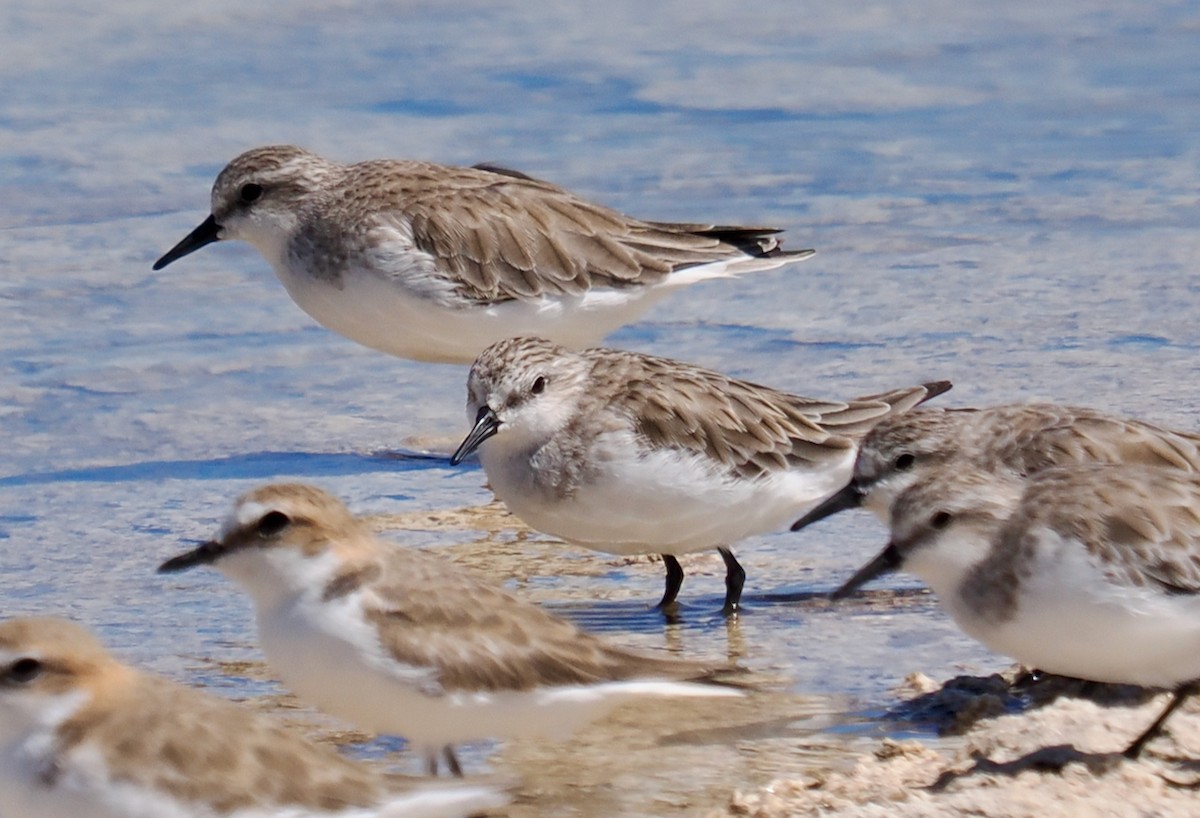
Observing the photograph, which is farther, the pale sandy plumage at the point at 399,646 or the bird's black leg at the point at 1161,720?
the bird's black leg at the point at 1161,720

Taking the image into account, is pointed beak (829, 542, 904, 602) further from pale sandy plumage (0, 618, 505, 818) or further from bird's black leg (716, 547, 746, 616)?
pale sandy plumage (0, 618, 505, 818)

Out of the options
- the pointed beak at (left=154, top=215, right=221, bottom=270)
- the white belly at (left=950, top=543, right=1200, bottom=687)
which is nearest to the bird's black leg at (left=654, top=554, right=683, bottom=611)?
the white belly at (left=950, top=543, right=1200, bottom=687)

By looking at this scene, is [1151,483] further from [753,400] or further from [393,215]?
[393,215]

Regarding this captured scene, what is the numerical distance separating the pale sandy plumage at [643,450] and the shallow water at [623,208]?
1.20ft

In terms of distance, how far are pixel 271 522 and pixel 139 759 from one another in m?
1.03

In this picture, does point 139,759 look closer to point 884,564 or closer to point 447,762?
point 447,762

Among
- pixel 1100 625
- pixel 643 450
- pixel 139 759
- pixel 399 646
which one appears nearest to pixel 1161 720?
pixel 1100 625

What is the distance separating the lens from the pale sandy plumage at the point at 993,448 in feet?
23.5

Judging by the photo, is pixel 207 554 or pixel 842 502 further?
pixel 842 502

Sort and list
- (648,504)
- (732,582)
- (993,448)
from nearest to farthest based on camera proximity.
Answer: (993,448), (648,504), (732,582)

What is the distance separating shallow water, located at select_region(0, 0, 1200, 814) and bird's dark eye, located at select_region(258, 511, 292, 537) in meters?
1.27

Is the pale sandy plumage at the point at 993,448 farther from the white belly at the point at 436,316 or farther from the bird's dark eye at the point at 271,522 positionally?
the white belly at the point at 436,316

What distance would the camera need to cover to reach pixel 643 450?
759cm

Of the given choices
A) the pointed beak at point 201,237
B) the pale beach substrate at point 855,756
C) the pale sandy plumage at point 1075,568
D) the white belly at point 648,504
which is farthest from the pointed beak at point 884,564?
the pointed beak at point 201,237
